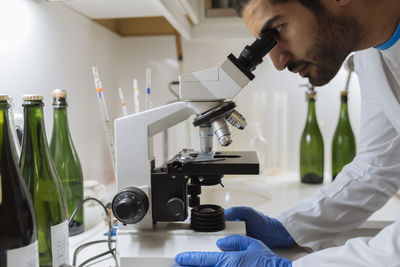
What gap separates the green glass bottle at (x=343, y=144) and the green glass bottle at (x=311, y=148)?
59 mm

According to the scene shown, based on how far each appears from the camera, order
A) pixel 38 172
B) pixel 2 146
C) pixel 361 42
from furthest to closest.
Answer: pixel 361 42, pixel 38 172, pixel 2 146

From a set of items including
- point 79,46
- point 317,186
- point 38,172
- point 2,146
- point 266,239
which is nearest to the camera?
point 2,146

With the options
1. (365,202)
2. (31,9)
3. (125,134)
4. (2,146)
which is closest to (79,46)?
(31,9)

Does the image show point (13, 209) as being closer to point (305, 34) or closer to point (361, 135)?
point (305, 34)

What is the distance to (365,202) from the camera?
96 cm

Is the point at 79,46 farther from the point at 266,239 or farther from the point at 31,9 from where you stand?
the point at 266,239

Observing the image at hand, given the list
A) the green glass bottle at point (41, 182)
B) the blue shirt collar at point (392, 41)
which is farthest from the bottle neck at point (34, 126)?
the blue shirt collar at point (392, 41)

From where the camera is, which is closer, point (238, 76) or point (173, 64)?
point (238, 76)

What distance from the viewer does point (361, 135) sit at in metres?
1.05

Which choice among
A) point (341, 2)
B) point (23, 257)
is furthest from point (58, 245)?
point (341, 2)

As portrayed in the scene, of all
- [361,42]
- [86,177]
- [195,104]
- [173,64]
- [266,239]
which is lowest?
[266,239]

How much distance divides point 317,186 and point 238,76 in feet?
3.03

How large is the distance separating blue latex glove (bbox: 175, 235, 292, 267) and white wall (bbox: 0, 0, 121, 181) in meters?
0.61

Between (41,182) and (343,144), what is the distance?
4.18ft
